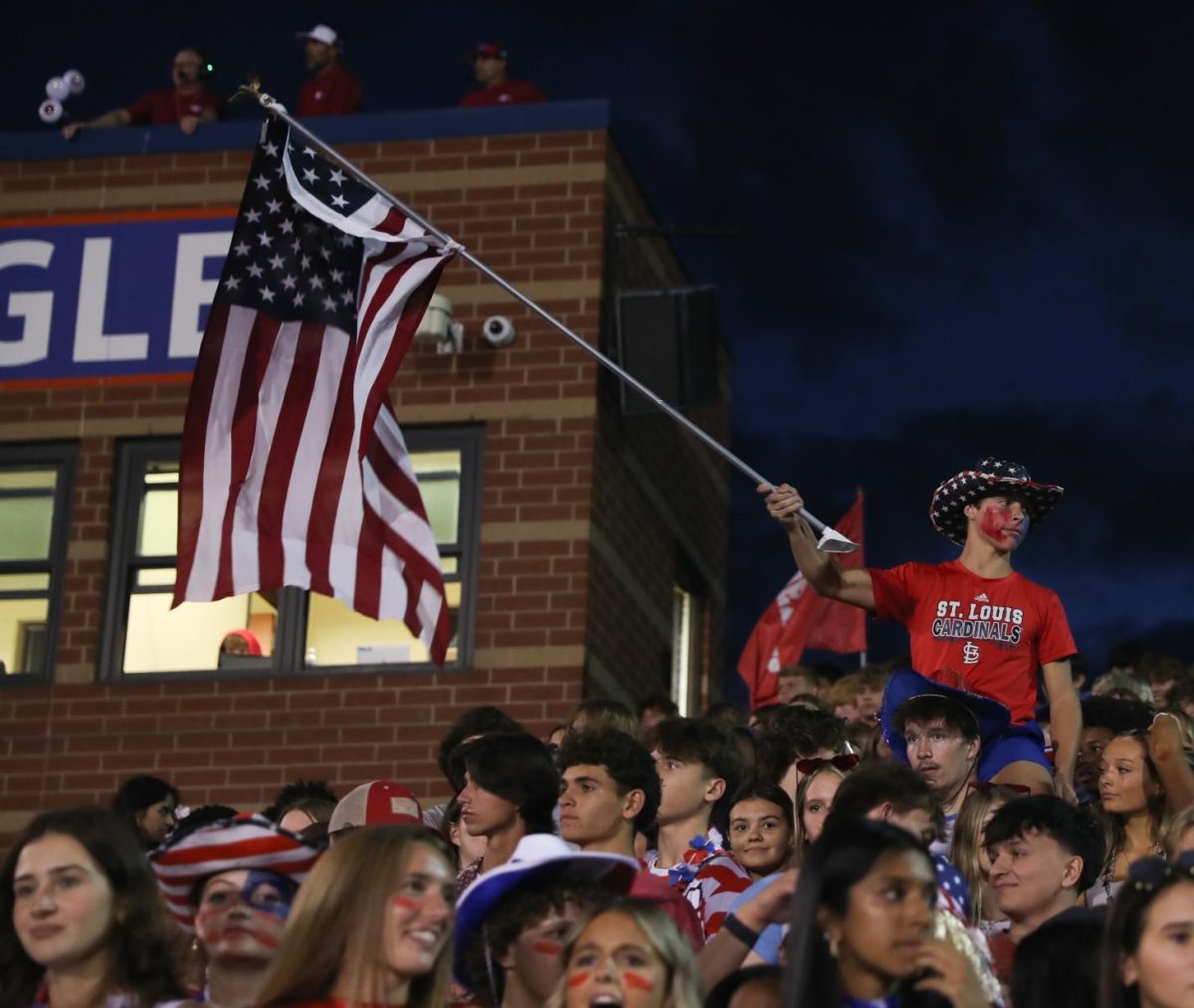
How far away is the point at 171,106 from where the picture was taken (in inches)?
672

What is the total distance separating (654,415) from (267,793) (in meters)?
4.22

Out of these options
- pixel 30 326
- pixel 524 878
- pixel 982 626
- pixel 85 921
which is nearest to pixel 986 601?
pixel 982 626

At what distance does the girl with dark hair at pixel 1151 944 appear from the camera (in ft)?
19.0

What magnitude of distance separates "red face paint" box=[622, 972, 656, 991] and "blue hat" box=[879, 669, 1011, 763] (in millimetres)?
3344

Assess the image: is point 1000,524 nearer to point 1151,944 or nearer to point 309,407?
point 309,407

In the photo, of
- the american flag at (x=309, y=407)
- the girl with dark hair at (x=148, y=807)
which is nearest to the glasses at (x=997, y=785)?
the american flag at (x=309, y=407)

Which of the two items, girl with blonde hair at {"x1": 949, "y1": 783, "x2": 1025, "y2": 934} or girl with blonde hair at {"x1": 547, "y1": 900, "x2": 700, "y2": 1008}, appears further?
girl with blonde hair at {"x1": 949, "y1": 783, "x2": 1025, "y2": 934}

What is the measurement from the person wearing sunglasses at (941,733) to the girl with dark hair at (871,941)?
3.00 meters

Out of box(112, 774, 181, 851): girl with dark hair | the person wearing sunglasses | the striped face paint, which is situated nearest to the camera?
the striped face paint

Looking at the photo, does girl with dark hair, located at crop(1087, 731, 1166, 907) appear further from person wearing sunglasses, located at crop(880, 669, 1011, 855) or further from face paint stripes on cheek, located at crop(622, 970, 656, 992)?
face paint stripes on cheek, located at crop(622, 970, 656, 992)

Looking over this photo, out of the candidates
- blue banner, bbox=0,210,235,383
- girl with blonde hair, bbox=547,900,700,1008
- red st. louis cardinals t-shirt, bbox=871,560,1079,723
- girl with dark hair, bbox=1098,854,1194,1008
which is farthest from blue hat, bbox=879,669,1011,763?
blue banner, bbox=0,210,235,383

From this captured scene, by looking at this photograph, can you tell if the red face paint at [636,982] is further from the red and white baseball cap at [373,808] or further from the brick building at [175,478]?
the brick building at [175,478]

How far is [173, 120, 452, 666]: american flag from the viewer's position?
10477 millimetres

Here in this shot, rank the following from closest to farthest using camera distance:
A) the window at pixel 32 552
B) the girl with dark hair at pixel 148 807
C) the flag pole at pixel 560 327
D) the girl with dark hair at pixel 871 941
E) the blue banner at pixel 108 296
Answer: the girl with dark hair at pixel 871 941 < the flag pole at pixel 560 327 < the girl with dark hair at pixel 148 807 < the window at pixel 32 552 < the blue banner at pixel 108 296
